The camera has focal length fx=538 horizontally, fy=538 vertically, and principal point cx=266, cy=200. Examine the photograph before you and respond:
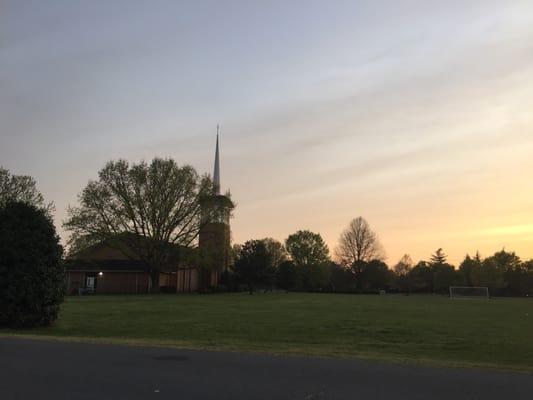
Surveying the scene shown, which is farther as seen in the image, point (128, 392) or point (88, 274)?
point (88, 274)

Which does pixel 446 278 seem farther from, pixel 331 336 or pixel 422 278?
pixel 331 336

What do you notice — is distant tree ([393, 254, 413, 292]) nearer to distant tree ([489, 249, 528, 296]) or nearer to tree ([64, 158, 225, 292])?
distant tree ([489, 249, 528, 296])

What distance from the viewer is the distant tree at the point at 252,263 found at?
250 feet

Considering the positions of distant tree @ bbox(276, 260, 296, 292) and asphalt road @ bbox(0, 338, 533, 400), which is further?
distant tree @ bbox(276, 260, 296, 292)

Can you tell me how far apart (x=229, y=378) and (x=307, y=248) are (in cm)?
11998

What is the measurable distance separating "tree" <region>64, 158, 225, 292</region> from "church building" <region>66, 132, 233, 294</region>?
50.2 inches

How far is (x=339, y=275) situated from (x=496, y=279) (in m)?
33.9

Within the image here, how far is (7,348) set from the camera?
40.7 ft

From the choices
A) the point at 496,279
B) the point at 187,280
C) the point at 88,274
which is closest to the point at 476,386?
the point at 88,274

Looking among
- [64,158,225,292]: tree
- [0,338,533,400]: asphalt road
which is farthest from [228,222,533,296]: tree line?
[0,338,533,400]: asphalt road

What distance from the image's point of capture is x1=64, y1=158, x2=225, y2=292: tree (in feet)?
188

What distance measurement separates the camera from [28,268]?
1961 cm

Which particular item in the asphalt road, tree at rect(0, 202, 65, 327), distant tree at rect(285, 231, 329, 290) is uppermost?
distant tree at rect(285, 231, 329, 290)

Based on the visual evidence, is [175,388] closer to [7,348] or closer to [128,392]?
[128,392]
